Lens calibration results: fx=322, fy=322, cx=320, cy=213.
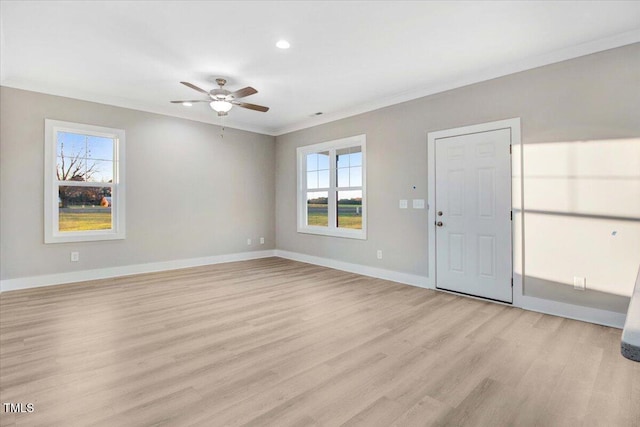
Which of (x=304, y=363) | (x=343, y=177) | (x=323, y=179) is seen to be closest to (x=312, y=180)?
(x=323, y=179)

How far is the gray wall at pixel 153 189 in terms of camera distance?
4.32 m

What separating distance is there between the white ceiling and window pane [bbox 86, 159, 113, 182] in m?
0.99

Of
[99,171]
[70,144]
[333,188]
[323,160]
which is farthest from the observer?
[323,160]

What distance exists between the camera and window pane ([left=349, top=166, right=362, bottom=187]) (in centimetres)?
558

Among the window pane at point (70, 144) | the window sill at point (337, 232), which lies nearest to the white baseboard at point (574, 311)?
the window sill at point (337, 232)

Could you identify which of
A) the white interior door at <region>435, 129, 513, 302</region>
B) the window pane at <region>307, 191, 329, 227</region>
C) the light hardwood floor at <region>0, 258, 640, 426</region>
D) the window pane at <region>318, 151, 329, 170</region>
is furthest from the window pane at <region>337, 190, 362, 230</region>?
the light hardwood floor at <region>0, 258, 640, 426</region>

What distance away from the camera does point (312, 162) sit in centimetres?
649

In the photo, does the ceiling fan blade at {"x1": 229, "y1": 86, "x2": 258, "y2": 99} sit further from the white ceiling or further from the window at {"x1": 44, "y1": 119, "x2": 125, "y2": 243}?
the window at {"x1": 44, "y1": 119, "x2": 125, "y2": 243}

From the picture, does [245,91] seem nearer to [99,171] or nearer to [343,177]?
[343,177]

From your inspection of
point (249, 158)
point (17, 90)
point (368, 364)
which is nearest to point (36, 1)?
point (17, 90)

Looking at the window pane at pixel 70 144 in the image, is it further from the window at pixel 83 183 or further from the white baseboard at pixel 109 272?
the white baseboard at pixel 109 272

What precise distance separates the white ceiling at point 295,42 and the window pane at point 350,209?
1781 mm

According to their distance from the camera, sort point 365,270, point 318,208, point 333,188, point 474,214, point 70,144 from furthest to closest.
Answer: point 318,208 < point 333,188 < point 365,270 < point 70,144 < point 474,214

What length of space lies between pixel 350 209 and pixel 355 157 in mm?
921
